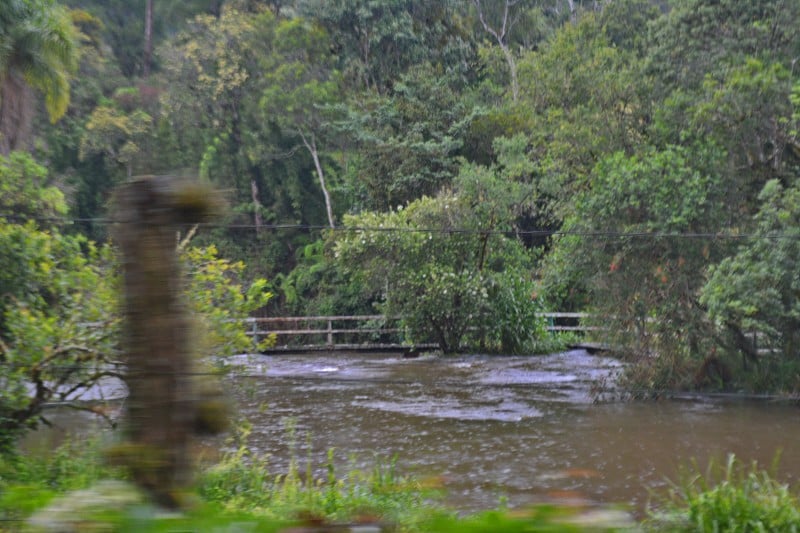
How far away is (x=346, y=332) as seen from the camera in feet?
98.1

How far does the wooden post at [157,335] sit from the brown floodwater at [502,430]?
22.2 feet

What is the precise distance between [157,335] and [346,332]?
27.0 metres

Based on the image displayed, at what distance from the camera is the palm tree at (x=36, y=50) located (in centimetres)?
1895

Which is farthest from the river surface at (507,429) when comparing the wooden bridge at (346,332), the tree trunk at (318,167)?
the tree trunk at (318,167)

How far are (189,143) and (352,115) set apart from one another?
7876 mm

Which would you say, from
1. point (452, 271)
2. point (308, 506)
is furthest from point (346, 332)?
point (308, 506)

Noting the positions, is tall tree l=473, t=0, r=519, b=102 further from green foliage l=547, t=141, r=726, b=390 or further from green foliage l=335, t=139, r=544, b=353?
green foliage l=547, t=141, r=726, b=390

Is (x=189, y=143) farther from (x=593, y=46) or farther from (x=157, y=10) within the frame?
(x=593, y=46)

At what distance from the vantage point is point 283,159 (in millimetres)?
36344

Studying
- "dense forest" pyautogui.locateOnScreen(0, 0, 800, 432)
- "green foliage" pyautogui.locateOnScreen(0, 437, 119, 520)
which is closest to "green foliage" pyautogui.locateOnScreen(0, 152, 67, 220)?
"dense forest" pyautogui.locateOnScreen(0, 0, 800, 432)

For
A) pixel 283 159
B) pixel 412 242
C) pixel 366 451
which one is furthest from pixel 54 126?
pixel 366 451

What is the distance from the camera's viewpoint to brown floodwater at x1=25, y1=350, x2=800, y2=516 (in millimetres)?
12086

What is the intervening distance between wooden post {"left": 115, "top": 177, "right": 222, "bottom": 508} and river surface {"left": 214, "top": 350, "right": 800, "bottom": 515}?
7230 millimetres

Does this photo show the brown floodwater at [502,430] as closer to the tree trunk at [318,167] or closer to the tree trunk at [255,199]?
the tree trunk at [318,167]
